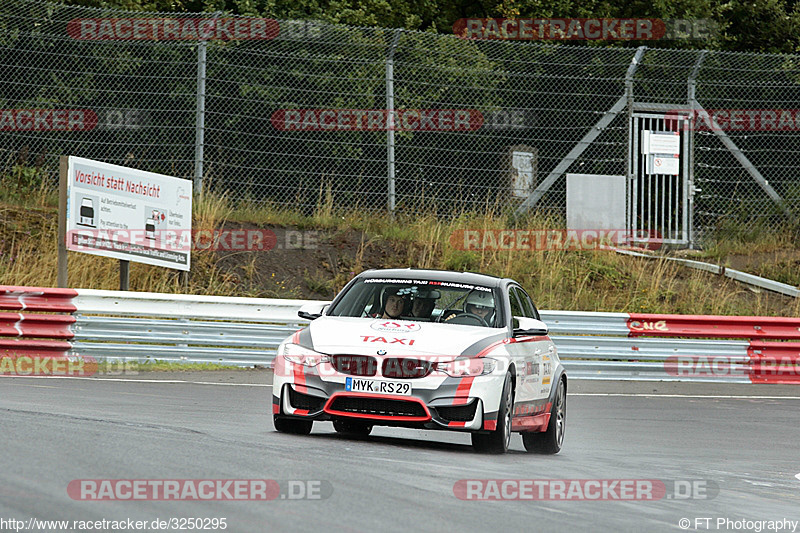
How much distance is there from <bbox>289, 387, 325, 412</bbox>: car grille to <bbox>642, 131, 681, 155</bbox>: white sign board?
1509cm

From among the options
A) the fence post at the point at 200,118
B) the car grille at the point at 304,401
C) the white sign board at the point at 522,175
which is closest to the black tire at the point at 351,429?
the car grille at the point at 304,401

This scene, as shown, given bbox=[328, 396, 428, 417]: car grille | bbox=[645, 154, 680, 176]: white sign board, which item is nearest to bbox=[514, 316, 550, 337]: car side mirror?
bbox=[328, 396, 428, 417]: car grille

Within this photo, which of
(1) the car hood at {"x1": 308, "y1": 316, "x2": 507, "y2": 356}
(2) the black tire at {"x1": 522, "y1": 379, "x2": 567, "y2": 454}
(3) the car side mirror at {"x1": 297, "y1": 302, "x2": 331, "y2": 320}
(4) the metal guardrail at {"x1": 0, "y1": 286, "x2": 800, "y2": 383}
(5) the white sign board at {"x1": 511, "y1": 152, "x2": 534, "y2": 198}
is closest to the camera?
(1) the car hood at {"x1": 308, "y1": 316, "x2": 507, "y2": 356}

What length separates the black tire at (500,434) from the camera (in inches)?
364

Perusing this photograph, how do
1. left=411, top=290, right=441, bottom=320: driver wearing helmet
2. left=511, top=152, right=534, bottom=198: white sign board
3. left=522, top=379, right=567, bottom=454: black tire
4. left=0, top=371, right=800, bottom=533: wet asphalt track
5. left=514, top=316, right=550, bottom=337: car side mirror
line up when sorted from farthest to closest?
left=511, top=152, right=534, bottom=198: white sign board, left=522, top=379, right=567, bottom=454: black tire, left=411, top=290, right=441, bottom=320: driver wearing helmet, left=514, top=316, right=550, bottom=337: car side mirror, left=0, top=371, right=800, bottom=533: wet asphalt track

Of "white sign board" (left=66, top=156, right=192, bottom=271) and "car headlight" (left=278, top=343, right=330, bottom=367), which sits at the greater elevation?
"white sign board" (left=66, top=156, right=192, bottom=271)

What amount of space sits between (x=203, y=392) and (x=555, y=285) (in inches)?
364

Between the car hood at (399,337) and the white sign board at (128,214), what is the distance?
8071mm

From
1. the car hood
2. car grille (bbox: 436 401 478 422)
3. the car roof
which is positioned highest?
the car roof

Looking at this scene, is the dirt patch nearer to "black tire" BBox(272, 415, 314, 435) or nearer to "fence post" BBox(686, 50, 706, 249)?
"fence post" BBox(686, 50, 706, 249)

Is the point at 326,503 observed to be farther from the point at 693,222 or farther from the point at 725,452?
the point at 693,222

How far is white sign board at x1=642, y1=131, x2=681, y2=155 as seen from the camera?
2320 cm

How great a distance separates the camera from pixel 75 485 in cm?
615

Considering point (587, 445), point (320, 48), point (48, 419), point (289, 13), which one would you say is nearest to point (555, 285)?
point (320, 48)
